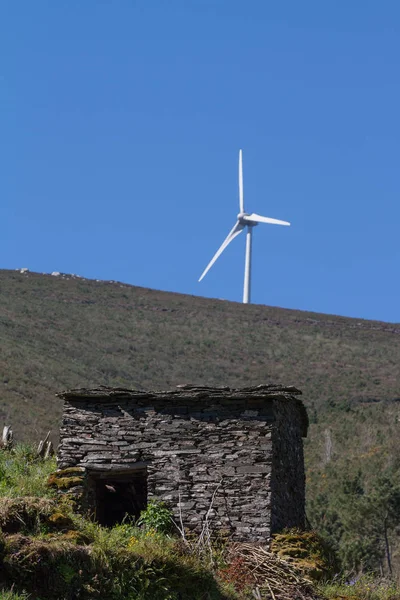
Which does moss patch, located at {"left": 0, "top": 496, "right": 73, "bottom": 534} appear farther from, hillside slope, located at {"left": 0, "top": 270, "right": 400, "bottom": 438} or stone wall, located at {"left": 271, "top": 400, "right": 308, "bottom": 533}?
hillside slope, located at {"left": 0, "top": 270, "right": 400, "bottom": 438}

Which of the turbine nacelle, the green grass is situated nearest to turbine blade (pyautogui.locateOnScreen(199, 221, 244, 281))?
the turbine nacelle

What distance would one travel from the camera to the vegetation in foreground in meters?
13.5

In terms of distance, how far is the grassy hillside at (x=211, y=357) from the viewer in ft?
147

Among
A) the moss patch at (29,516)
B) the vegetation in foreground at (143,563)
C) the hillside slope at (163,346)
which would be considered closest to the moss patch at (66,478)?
the vegetation in foreground at (143,563)

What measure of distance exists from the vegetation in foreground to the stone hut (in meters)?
0.47

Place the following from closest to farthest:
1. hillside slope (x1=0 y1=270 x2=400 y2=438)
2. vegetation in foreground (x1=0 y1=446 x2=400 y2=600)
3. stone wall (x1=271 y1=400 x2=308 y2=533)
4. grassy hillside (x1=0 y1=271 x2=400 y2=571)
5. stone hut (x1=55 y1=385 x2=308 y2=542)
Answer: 1. vegetation in foreground (x1=0 y1=446 x2=400 y2=600)
2. stone hut (x1=55 y1=385 x2=308 y2=542)
3. stone wall (x1=271 y1=400 x2=308 y2=533)
4. grassy hillside (x1=0 y1=271 x2=400 y2=571)
5. hillside slope (x1=0 y1=270 x2=400 y2=438)

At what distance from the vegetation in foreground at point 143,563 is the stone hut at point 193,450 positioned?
47cm

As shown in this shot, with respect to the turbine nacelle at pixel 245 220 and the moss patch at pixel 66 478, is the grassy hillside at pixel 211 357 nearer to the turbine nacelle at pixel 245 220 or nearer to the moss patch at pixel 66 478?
the turbine nacelle at pixel 245 220

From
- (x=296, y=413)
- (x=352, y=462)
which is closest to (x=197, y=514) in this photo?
(x=296, y=413)

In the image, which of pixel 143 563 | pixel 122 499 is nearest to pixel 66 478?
pixel 122 499

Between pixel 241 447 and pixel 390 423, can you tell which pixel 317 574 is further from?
pixel 390 423

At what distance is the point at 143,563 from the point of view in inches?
578

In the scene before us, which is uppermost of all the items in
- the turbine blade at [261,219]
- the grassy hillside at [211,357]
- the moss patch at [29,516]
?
the turbine blade at [261,219]

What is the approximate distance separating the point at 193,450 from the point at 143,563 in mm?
3624
